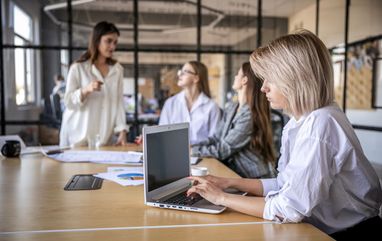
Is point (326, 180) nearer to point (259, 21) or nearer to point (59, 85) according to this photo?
point (59, 85)

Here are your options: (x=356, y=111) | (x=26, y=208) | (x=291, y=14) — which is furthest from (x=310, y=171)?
(x=291, y=14)

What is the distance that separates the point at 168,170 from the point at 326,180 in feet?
1.93

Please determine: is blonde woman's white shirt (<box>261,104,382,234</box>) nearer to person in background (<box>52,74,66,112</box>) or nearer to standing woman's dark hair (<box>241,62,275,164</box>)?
standing woman's dark hair (<box>241,62,275,164</box>)

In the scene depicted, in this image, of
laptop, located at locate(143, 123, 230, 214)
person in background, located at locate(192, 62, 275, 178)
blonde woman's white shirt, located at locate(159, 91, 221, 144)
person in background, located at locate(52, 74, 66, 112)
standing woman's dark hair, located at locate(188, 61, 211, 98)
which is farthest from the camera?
person in background, located at locate(52, 74, 66, 112)

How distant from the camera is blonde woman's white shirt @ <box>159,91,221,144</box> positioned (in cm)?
301

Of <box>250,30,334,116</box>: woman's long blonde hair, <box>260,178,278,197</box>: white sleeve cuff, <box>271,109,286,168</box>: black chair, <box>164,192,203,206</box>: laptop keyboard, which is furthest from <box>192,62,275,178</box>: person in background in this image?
<box>250,30,334,116</box>: woman's long blonde hair

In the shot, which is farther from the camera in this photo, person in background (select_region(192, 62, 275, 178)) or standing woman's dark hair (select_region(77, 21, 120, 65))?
standing woman's dark hair (select_region(77, 21, 120, 65))

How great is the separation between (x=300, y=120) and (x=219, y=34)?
426 centimetres

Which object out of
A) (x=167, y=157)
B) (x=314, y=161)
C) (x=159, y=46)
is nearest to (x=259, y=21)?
(x=159, y=46)

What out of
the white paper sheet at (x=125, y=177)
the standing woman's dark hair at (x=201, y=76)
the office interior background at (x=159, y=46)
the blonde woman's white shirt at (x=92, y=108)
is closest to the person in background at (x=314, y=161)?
the white paper sheet at (x=125, y=177)

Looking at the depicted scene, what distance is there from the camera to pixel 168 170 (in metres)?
1.41

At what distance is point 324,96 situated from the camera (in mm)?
1155

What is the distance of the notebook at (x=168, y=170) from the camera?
125 cm

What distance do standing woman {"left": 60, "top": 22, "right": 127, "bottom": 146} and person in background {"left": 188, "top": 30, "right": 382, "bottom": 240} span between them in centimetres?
166
